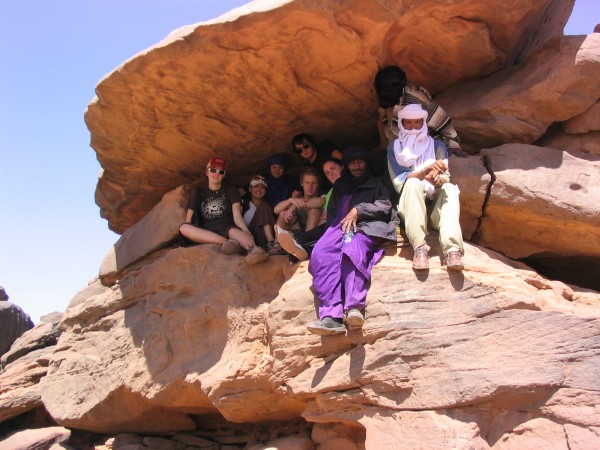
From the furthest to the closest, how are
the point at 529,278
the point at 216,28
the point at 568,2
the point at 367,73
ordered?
1. the point at 568,2
2. the point at 367,73
3. the point at 216,28
4. the point at 529,278

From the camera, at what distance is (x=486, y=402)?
4.10 m

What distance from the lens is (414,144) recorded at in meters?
5.32

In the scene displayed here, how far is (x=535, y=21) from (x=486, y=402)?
4207 mm

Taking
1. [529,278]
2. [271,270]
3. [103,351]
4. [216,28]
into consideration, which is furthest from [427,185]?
[103,351]

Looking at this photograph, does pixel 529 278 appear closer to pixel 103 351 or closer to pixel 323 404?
pixel 323 404

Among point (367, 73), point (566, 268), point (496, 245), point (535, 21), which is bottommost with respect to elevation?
point (566, 268)

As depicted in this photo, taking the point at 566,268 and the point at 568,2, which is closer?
the point at 566,268

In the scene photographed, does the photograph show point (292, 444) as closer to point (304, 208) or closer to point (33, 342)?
point (304, 208)

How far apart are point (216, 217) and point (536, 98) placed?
3526 millimetres

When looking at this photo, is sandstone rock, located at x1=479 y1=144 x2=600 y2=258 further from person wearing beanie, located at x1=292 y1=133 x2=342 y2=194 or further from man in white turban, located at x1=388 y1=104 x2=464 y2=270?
person wearing beanie, located at x1=292 y1=133 x2=342 y2=194

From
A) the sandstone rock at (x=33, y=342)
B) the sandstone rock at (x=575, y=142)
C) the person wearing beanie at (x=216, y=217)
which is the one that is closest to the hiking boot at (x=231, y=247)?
the person wearing beanie at (x=216, y=217)

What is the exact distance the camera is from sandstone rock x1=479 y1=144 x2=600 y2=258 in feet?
17.0

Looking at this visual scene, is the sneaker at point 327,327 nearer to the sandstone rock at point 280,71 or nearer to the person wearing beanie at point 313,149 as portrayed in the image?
the person wearing beanie at point 313,149

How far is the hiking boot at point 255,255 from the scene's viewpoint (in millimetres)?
5965
